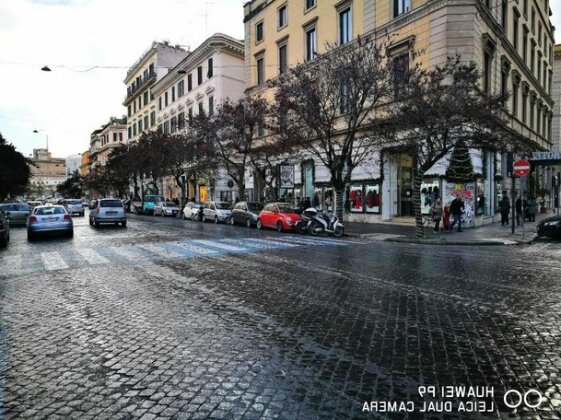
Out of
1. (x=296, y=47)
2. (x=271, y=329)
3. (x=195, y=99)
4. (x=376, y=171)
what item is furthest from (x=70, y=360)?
(x=195, y=99)

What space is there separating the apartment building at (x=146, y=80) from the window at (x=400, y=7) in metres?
41.4

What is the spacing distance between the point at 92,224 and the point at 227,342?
2313 centimetres

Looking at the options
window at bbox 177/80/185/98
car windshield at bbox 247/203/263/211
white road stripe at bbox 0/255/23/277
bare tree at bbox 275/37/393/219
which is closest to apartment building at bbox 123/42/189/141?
window at bbox 177/80/185/98

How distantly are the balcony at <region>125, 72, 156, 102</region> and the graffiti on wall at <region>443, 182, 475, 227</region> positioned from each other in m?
50.8

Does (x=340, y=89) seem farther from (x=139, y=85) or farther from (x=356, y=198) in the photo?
(x=139, y=85)

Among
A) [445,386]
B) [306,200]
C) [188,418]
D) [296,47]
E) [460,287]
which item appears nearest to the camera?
[188,418]

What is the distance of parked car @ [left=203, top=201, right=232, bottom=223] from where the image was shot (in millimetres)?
27469

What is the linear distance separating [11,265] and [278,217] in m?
12.3

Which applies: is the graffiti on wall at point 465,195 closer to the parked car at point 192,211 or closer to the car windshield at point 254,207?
the car windshield at point 254,207

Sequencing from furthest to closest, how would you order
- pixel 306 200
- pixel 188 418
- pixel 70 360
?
pixel 306 200
pixel 70 360
pixel 188 418

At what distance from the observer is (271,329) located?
522 cm

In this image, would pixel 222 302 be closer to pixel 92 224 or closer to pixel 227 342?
pixel 227 342

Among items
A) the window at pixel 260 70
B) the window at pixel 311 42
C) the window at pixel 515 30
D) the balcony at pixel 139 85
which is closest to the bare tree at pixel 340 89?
Result: the window at pixel 311 42

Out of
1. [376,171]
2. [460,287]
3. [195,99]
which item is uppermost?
[195,99]
